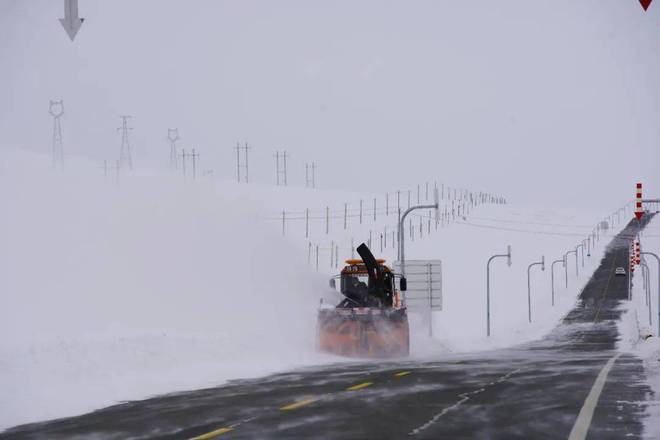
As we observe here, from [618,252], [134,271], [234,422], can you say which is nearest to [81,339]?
[234,422]

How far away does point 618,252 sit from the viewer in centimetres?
16062

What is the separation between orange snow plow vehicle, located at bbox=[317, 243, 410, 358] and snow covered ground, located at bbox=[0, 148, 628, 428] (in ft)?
3.11

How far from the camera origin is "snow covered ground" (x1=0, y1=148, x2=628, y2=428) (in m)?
20.6

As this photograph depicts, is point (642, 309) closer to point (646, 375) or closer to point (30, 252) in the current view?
point (30, 252)

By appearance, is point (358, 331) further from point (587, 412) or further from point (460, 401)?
point (587, 412)

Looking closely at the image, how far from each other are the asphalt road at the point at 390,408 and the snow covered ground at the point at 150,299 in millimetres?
1690

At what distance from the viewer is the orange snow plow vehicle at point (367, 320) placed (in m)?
31.4

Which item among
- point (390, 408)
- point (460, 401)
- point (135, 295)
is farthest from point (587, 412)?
point (135, 295)

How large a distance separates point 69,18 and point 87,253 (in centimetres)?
4268

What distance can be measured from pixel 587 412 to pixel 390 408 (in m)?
2.97

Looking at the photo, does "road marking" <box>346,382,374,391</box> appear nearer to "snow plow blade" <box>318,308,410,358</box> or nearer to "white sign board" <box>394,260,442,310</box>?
"snow plow blade" <box>318,308,410,358</box>

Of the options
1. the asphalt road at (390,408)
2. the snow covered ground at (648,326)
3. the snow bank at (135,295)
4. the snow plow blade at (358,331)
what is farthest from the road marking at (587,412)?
the snow plow blade at (358,331)

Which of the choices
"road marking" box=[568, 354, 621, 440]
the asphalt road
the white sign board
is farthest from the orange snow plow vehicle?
the white sign board

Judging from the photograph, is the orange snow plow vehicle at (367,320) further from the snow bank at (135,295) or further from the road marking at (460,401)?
the road marking at (460,401)
